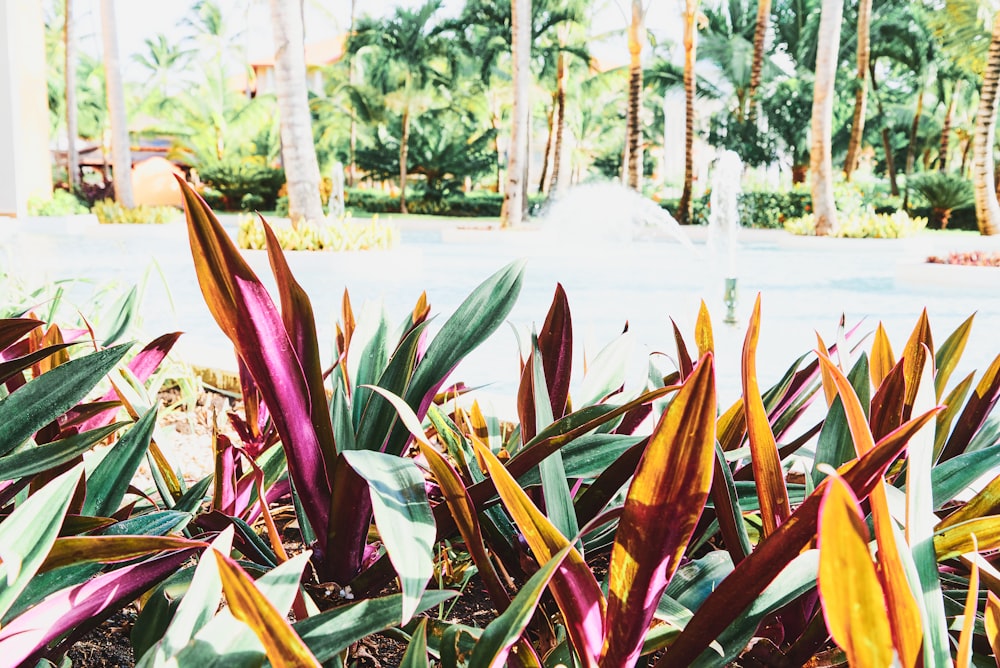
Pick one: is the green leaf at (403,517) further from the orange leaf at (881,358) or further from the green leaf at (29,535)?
the orange leaf at (881,358)

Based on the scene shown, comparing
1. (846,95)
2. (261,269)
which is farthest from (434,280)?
(846,95)

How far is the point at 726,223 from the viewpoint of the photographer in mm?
16594

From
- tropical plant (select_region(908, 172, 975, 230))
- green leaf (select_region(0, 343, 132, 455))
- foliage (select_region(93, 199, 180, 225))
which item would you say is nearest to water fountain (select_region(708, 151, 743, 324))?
green leaf (select_region(0, 343, 132, 455))

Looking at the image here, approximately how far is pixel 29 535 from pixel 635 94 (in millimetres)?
18018

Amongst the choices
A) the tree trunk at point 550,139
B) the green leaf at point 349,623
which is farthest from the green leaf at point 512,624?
the tree trunk at point 550,139

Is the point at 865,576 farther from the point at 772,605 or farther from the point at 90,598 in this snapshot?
the point at 90,598

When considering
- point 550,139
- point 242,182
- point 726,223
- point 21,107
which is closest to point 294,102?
point 21,107

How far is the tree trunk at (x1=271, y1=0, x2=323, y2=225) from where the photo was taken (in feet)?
25.5

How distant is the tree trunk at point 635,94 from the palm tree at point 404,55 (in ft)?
25.9

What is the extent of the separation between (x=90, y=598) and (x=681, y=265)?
397 inches

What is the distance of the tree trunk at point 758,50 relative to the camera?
58.4ft

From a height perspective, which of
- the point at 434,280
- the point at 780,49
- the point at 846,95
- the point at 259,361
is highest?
the point at 780,49

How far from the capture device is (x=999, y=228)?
517 inches

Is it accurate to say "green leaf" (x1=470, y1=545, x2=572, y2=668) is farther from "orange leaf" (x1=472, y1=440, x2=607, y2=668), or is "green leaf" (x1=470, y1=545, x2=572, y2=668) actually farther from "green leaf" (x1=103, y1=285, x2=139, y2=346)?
"green leaf" (x1=103, y1=285, x2=139, y2=346)
